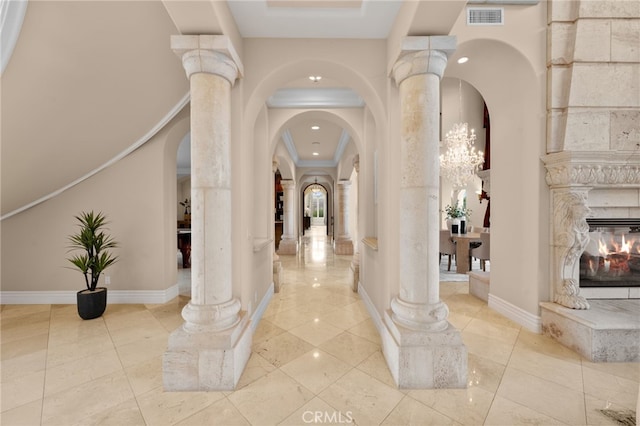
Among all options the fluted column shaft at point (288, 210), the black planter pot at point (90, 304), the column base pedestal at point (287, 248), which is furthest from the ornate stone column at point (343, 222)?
the black planter pot at point (90, 304)

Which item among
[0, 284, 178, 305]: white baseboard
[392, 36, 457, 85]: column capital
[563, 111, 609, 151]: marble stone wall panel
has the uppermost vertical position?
[392, 36, 457, 85]: column capital

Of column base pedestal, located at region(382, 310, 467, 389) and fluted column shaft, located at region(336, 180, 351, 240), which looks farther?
fluted column shaft, located at region(336, 180, 351, 240)

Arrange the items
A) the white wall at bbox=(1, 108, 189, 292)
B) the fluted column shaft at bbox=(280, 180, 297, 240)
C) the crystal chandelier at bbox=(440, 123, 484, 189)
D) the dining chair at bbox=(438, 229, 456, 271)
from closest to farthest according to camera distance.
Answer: the white wall at bbox=(1, 108, 189, 292)
the dining chair at bbox=(438, 229, 456, 271)
the crystal chandelier at bbox=(440, 123, 484, 189)
the fluted column shaft at bbox=(280, 180, 297, 240)

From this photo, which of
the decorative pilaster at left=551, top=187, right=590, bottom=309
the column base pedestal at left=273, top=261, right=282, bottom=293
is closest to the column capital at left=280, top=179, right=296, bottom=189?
the column base pedestal at left=273, top=261, right=282, bottom=293

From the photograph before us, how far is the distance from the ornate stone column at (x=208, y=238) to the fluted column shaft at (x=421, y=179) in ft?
4.63

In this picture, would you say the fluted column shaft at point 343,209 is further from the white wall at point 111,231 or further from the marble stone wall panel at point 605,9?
the marble stone wall panel at point 605,9

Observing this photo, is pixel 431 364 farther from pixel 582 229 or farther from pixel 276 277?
pixel 276 277

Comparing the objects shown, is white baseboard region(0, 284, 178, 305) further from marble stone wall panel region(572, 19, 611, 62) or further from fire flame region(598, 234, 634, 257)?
marble stone wall panel region(572, 19, 611, 62)

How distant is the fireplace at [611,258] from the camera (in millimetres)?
2814

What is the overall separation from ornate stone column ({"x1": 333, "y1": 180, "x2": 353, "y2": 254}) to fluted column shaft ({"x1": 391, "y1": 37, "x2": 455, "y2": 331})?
19.7ft

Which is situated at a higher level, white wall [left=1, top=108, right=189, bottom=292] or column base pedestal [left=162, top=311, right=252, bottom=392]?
white wall [left=1, top=108, right=189, bottom=292]

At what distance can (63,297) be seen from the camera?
148 inches

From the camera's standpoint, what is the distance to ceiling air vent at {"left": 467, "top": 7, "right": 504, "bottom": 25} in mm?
2621

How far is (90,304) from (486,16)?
18.4 ft
